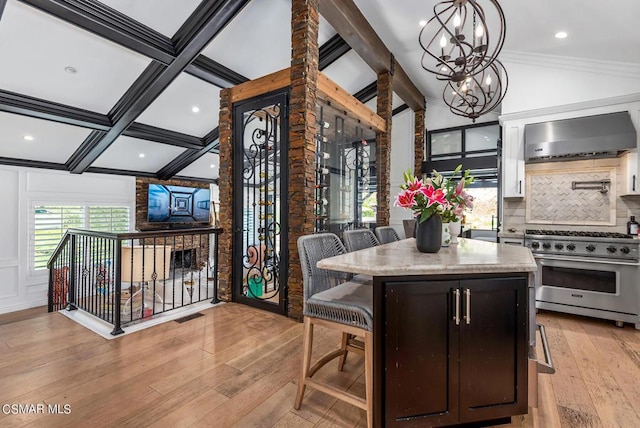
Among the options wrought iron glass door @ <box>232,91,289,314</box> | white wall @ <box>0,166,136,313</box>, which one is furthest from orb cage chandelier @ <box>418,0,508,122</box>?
white wall @ <box>0,166,136,313</box>

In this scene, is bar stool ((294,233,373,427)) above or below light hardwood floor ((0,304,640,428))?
above

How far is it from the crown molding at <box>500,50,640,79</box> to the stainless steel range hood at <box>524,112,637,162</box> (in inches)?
19.2

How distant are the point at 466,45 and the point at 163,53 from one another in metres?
3.44

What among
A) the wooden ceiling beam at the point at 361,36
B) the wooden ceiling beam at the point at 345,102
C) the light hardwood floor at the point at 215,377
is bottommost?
the light hardwood floor at the point at 215,377

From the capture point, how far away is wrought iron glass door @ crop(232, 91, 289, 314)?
3357mm

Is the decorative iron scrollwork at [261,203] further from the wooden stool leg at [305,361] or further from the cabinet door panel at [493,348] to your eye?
the cabinet door panel at [493,348]

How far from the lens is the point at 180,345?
256cm

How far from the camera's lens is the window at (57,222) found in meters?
6.41

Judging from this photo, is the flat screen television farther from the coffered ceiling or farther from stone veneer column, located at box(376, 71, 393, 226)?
stone veneer column, located at box(376, 71, 393, 226)

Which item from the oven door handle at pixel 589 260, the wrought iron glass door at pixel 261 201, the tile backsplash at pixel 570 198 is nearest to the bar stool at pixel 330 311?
the wrought iron glass door at pixel 261 201

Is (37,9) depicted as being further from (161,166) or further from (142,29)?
(161,166)

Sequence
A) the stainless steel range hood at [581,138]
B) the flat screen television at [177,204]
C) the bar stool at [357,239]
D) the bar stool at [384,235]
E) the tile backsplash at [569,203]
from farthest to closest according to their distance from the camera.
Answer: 1. the flat screen television at [177,204]
2. the tile backsplash at [569,203]
3. the stainless steel range hood at [581,138]
4. the bar stool at [384,235]
5. the bar stool at [357,239]

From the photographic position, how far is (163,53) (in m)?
3.80

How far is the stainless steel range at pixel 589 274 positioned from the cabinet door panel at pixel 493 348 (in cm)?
248
